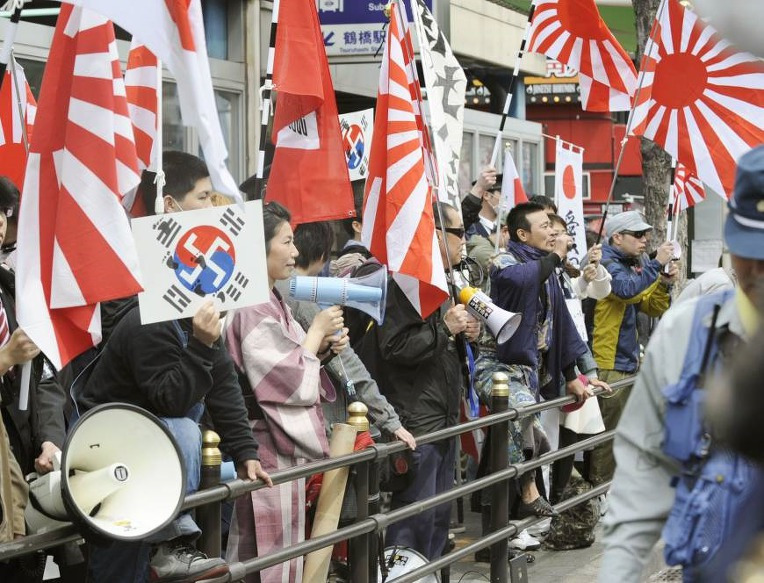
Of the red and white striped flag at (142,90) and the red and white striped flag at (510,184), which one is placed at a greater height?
the red and white striped flag at (142,90)

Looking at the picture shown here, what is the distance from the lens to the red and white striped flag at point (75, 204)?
5.05 metres

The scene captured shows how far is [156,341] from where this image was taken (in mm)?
5223

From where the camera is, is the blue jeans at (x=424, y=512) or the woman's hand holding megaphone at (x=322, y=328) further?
the blue jeans at (x=424, y=512)

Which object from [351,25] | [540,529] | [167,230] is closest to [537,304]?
[540,529]

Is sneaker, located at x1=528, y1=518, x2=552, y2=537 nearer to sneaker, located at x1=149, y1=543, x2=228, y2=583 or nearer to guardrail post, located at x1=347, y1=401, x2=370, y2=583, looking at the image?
guardrail post, located at x1=347, y1=401, x2=370, y2=583

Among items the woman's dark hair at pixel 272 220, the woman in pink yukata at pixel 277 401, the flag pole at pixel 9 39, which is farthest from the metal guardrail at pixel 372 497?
the flag pole at pixel 9 39

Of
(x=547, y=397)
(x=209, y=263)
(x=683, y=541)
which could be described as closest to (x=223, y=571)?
(x=209, y=263)

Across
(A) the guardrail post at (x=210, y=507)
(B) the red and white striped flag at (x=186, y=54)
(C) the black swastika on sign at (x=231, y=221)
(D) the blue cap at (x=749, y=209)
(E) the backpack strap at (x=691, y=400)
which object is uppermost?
(B) the red and white striped flag at (x=186, y=54)

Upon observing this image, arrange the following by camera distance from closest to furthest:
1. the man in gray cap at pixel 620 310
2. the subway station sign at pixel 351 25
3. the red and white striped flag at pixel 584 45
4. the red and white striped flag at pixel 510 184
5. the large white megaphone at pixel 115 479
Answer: the large white megaphone at pixel 115 479, the man in gray cap at pixel 620 310, the red and white striped flag at pixel 584 45, the red and white striped flag at pixel 510 184, the subway station sign at pixel 351 25

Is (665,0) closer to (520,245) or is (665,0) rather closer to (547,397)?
(520,245)

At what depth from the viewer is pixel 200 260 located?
5223 millimetres

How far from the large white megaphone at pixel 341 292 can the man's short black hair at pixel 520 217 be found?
2399 millimetres

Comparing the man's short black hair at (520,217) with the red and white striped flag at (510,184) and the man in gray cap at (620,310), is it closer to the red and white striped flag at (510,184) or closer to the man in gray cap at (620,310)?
the man in gray cap at (620,310)

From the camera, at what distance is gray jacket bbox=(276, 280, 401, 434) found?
6.76 metres
